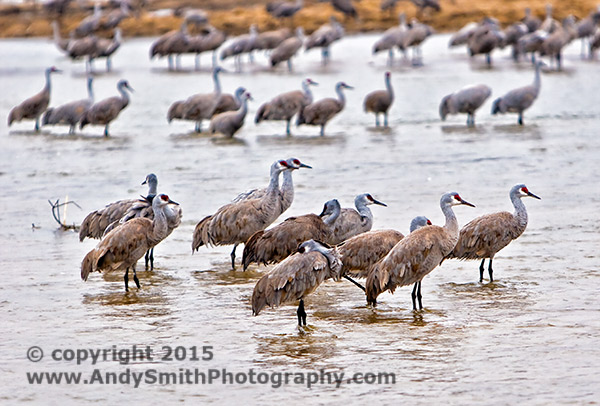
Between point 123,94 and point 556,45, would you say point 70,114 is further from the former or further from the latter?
point 556,45

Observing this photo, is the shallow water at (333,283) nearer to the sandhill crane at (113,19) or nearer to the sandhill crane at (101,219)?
the sandhill crane at (101,219)

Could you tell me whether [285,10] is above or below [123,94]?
above

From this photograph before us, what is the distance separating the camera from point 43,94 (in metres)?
21.4

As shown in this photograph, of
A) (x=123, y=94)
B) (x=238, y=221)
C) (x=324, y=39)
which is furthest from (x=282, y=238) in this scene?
(x=324, y=39)

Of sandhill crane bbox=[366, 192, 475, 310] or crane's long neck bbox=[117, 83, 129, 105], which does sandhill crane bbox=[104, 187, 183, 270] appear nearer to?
sandhill crane bbox=[366, 192, 475, 310]

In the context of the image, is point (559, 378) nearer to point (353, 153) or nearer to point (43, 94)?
point (353, 153)

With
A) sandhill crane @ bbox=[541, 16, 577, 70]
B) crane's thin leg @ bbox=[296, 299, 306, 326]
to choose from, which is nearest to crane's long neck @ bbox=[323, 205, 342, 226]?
crane's thin leg @ bbox=[296, 299, 306, 326]

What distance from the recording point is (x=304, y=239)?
30.8ft

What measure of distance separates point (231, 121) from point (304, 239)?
32.2 ft

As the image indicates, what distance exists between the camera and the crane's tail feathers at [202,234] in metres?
10.3

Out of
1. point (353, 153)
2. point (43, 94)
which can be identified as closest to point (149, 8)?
point (43, 94)

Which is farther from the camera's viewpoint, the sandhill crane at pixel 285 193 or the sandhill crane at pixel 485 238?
the sandhill crane at pixel 285 193

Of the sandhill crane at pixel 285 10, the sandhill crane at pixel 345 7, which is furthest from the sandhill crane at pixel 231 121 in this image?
the sandhill crane at pixel 345 7

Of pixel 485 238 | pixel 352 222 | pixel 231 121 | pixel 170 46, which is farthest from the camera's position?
pixel 170 46
